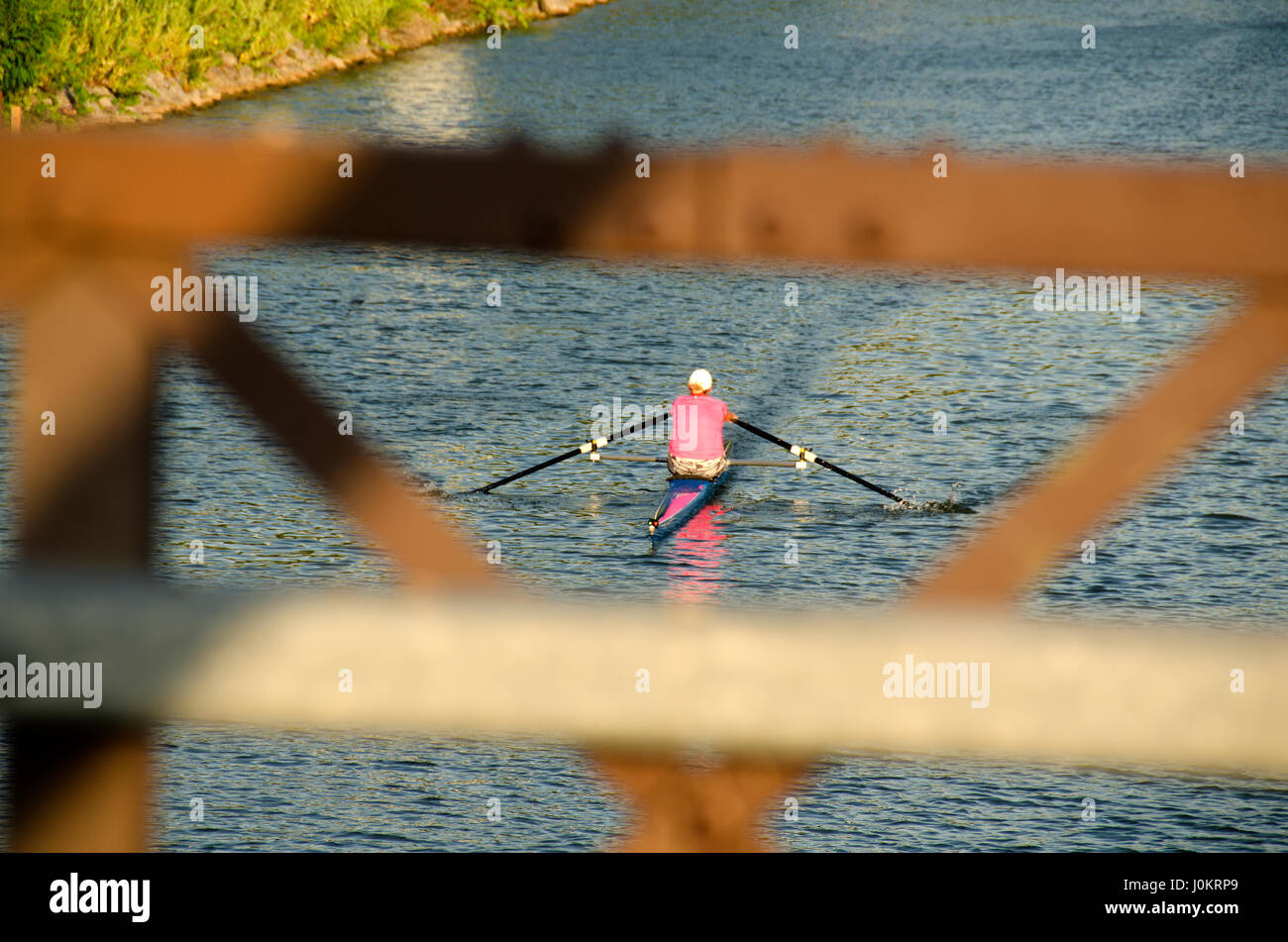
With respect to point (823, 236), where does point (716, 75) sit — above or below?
above

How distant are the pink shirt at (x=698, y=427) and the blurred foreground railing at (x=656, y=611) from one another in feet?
56.6

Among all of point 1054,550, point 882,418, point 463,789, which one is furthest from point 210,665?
point 882,418

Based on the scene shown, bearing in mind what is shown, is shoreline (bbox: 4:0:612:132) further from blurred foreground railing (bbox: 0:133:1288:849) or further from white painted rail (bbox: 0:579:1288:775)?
white painted rail (bbox: 0:579:1288:775)

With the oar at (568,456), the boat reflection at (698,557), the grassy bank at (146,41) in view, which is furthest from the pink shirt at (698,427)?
the grassy bank at (146,41)

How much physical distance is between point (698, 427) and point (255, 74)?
38.2m

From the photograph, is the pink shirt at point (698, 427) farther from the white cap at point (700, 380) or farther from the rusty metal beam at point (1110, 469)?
the rusty metal beam at point (1110, 469)

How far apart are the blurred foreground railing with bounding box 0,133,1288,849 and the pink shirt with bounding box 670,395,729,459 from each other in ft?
56.6

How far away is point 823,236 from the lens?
7.72 feet

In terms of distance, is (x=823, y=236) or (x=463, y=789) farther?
(x=463, y=789)

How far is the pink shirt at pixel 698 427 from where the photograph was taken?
19.9 m

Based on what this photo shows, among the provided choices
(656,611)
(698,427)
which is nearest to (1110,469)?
(656,611)

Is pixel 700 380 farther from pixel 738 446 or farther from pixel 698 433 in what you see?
pixel 738 446
